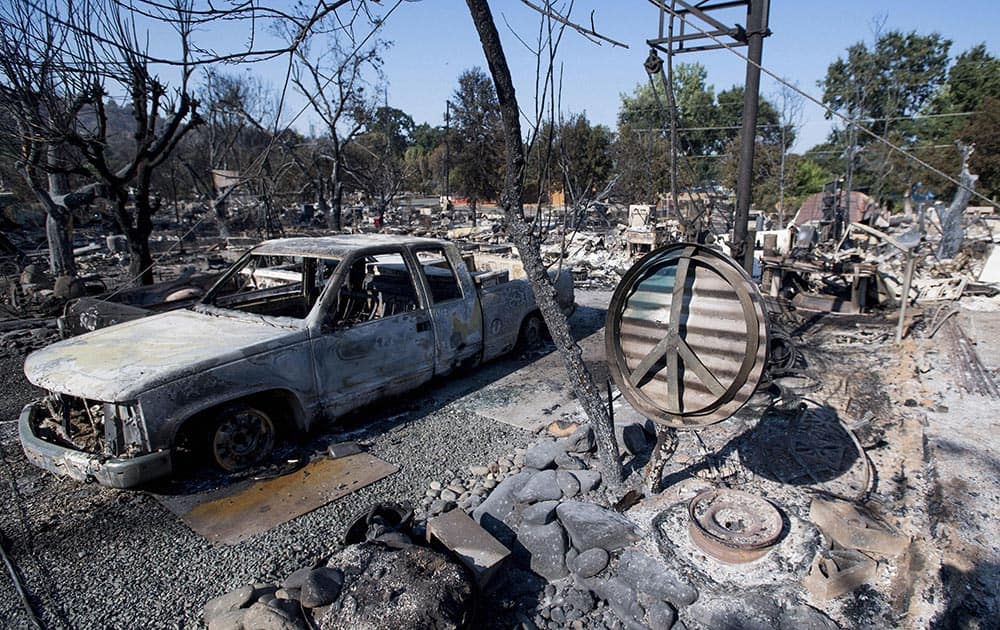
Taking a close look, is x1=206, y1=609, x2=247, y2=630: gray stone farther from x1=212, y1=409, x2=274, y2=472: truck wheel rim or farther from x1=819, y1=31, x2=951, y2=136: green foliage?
x1=819, y1=31, x2=951, y2=136: green foliage

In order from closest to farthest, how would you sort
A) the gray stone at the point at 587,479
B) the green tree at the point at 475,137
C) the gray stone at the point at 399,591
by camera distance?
the gray stone at the point at 399,591
the gray stone at the point at 587,479
the green tree at the point at 475,137

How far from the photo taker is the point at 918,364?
5918 millimetres

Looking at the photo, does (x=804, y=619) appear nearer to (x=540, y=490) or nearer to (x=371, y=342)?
(x=540, y=490)

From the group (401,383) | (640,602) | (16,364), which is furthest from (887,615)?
(16,364)

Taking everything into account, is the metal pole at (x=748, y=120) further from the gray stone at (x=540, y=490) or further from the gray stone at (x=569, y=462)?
the gray stone at (x=540, y=490)

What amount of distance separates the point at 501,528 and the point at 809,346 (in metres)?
5.58

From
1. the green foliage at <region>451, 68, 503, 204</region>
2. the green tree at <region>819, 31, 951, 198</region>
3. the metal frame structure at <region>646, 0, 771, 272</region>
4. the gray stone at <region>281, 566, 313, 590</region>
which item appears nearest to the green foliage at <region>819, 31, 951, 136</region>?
the green tree at <region>819, 31, 951, 198</region>

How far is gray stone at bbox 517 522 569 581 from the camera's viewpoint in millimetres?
2816

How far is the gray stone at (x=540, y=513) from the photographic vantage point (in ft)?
10.1

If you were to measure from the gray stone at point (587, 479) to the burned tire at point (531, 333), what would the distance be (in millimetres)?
2872

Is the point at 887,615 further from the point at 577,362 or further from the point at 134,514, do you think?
the point at 134,514

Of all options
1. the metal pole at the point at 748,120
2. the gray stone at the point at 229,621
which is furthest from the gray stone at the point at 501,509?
the metal pole at the point at 748,120

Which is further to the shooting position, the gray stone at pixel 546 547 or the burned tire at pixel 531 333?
the burned tire at pixel 531 333

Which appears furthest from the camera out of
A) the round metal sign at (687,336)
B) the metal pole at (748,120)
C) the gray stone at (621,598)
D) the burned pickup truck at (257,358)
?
the metal pole at (748,120)
